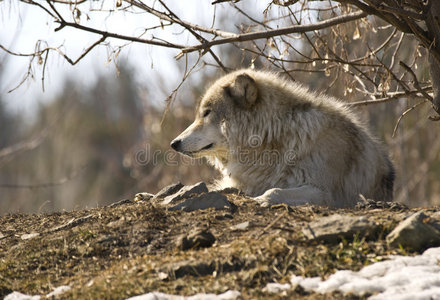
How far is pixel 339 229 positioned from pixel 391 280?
2.01 feet

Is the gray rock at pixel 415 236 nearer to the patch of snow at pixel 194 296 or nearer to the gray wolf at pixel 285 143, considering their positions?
the patch of snow at pixel 194 296

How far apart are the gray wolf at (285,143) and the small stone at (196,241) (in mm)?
1754

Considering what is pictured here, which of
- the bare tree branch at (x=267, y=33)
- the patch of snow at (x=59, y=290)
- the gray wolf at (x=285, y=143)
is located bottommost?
the patch of snow at (x=59, y=290)

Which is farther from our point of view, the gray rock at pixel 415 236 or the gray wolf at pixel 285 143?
the gray wolf at pixel 285 143

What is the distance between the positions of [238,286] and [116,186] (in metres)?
25.8

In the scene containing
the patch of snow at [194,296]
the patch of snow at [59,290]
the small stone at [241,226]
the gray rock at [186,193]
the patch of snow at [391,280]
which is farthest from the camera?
the gray rock at [186,193]

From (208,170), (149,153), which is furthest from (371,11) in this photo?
(149,153)

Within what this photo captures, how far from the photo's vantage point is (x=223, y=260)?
348 cm

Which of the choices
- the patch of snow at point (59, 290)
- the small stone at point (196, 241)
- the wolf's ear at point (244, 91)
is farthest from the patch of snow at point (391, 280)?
the wolf's ear at point (244, 91)

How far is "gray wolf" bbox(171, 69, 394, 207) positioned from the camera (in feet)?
19.0

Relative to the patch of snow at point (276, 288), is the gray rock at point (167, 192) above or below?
above

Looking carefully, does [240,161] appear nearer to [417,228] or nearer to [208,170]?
[417,228]

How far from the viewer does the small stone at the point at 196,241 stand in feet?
12.6

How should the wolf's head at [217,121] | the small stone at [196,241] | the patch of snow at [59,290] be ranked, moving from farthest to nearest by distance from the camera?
1. the wolf's head at [217,121]
2. the small stone at [196,241]
3. the patch of snow at [59,290]
